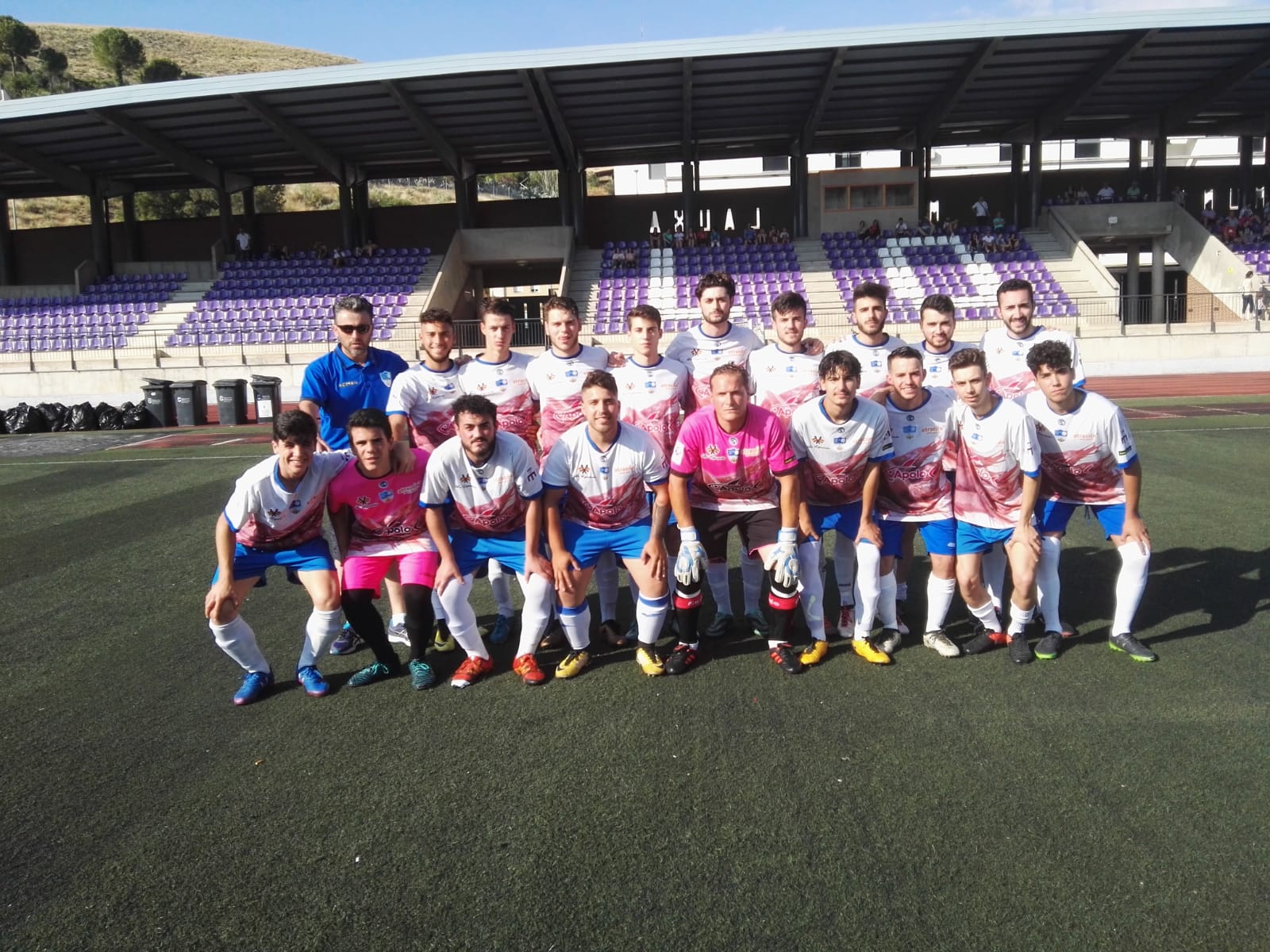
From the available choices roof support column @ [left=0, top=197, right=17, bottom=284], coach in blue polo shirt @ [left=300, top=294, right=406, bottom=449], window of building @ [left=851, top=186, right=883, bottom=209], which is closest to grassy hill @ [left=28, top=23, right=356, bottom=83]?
roof support column @ [left=0, top=197, right=17, bottom=284]

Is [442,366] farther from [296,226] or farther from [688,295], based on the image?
[296,226]

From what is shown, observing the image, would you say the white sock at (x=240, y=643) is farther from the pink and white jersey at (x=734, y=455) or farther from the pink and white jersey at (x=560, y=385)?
the pink and white jersey at (x=734, y=455)

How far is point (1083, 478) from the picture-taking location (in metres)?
4.55

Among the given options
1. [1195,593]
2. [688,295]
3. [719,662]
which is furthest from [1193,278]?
[719,662]

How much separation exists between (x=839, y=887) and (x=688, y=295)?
891 inches

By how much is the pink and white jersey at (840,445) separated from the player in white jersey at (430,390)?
2.00 metres

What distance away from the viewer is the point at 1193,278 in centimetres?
2680

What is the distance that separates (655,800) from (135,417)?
685 inches

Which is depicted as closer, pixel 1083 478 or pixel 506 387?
pixel 1083 478

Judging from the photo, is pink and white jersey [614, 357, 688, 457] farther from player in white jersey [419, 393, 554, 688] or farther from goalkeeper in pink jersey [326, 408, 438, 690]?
goalkeeper in pink jersey [326, 408, 438, 690]

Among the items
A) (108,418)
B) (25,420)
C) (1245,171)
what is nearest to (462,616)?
(108,418)

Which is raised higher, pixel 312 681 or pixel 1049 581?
pixel 1049 581

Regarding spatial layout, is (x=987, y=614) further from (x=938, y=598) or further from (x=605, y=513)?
(x=605, y=513)

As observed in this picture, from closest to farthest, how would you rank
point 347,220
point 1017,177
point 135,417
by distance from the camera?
point 135,417 → point 347,220 → point 1017,177
